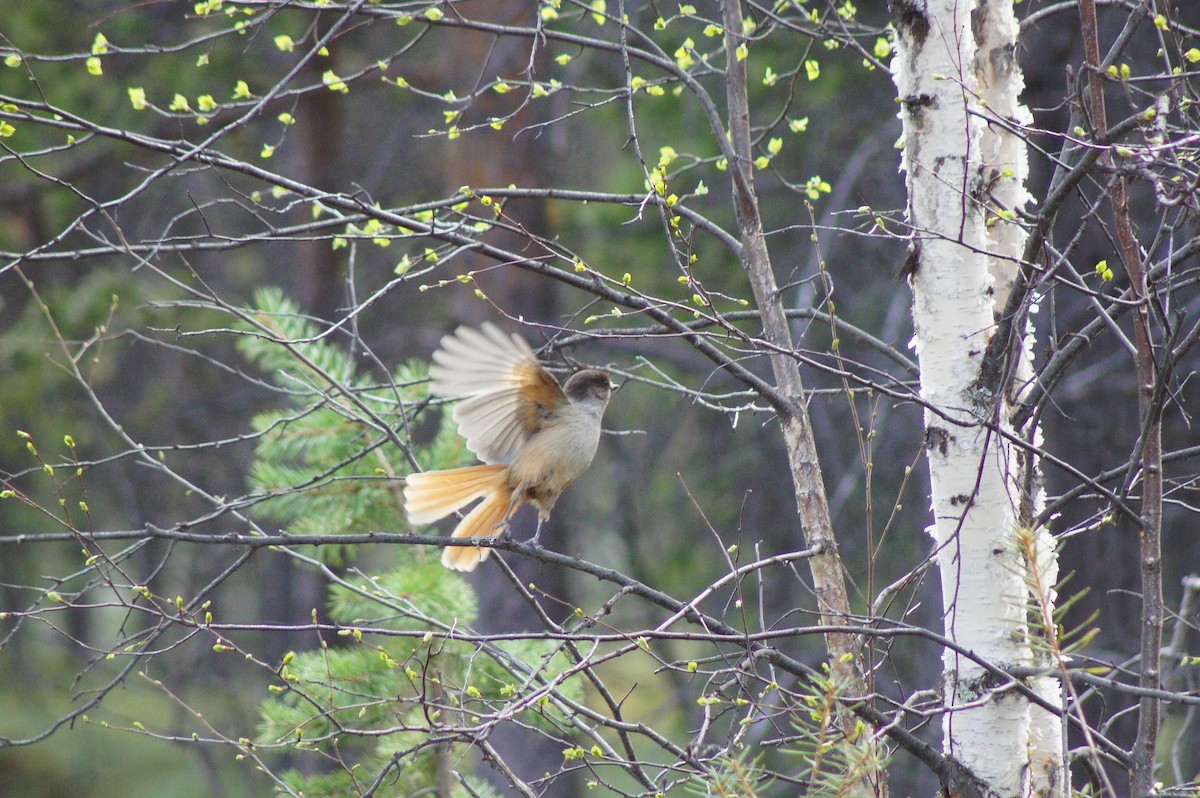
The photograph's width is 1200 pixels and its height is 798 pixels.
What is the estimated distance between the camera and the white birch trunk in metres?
2.77

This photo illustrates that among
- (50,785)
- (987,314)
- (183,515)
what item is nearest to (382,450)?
(987,314)

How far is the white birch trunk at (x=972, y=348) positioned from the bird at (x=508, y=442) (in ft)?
4.67

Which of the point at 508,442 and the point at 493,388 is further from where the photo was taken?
the point at 508,442

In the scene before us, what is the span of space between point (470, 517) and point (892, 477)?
345 cm

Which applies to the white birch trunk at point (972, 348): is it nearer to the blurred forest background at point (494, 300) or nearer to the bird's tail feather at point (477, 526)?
the blurred forest background at point (494, 300)

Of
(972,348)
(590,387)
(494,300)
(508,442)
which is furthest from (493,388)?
(494,300)

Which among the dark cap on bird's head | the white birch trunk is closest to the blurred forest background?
the dark cap on bird's head

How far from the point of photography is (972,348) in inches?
115

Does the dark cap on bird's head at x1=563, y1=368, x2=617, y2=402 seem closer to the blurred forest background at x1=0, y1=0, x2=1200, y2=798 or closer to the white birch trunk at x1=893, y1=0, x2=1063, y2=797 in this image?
the blurred forest background at x1=0, y1=0, x2=1200, y2=798

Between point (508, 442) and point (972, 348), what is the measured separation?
2109 millimetres

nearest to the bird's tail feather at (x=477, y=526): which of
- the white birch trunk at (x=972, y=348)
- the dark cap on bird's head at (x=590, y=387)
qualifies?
the dark cap on bird's head at (x=590, y=387)

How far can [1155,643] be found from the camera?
2.33 metres

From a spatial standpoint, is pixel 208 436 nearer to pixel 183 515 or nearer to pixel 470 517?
pixel 183 515

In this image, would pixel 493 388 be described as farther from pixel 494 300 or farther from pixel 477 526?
pixel 494 300
